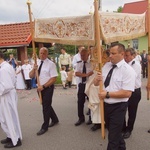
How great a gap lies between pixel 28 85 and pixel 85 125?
23.0ft

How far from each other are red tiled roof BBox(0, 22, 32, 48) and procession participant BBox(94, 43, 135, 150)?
10.4 metres

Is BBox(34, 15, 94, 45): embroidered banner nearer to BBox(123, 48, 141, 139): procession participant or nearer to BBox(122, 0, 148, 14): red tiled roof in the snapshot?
BBox(123, 48, 141, 139): procession participant

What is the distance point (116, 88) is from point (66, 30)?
5.33ft

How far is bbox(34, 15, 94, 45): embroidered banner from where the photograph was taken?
4.10 metres

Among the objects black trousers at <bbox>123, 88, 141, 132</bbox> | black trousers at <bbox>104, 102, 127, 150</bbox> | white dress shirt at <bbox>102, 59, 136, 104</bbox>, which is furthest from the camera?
black trousers at <bbox>123, 88, 141, 132</bbox>

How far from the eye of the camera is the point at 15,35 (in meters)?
14.7

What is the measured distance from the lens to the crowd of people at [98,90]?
11.0 feet

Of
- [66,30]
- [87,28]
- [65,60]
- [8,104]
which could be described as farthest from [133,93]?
[65,60]

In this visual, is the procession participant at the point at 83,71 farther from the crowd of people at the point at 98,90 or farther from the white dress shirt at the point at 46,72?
the white dress shirt at the point at 46,72

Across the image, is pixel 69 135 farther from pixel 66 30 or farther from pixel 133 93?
pixel 66 30

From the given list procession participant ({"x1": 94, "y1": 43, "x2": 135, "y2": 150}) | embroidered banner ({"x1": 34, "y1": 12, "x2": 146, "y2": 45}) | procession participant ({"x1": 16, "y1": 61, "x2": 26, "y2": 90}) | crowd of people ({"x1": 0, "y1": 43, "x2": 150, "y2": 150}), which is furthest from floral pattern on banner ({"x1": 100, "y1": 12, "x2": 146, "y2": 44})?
procession participant ({"x1": 16, "y1": 61, "x2": 26, "y2": 90})

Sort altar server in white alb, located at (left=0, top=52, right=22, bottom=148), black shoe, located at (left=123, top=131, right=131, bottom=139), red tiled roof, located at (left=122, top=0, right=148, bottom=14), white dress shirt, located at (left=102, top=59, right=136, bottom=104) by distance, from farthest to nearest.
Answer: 1. red tiled roof, located at (left=122, top=0, right=148, bottom=14)
2. black shoe, located at (left=123, top=131, right=131, bottom=139)
3. altar server in white alb, located at (left=0, top=52, right=22, bottom=148)
4. white dress shirt, located at (left=102, top=59, right=136, bottom=104)

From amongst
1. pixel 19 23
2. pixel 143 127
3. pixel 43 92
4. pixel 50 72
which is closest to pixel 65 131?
pixel 43 92

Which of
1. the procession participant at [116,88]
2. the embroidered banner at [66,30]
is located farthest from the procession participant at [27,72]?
the procession participant at [116,88]
